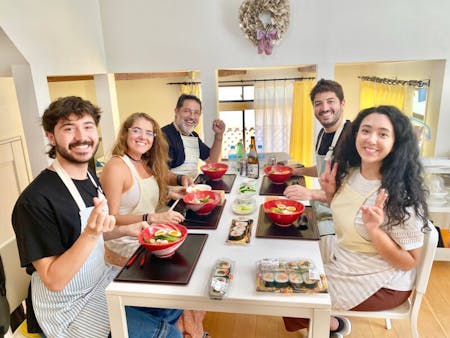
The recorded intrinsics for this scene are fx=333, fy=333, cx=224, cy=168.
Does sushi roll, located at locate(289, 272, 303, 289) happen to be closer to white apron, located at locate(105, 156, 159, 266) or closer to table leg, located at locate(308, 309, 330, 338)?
table leg, located at locate(308, 309, 330, 338)

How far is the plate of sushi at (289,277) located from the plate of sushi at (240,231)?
7.6 inches

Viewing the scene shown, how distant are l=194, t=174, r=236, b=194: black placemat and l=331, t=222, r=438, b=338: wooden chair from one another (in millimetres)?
918

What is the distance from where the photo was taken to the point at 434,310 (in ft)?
6.37

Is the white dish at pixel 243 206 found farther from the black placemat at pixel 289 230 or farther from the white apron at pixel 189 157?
the white apron at pixel 189 157

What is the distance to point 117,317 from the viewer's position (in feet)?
3.67

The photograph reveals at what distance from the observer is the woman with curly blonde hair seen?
1614mm

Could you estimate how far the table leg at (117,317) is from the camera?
1.10 m

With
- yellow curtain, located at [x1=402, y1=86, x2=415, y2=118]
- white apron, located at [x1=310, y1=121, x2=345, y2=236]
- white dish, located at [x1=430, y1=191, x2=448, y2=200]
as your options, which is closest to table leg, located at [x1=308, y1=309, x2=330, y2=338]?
white apron, located at [x1=310, y1=121, x2=345, y2=236]

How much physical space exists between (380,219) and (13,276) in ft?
4.67

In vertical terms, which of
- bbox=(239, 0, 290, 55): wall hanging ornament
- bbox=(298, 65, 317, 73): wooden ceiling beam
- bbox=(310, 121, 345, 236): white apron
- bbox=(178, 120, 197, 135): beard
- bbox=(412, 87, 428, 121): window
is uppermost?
bbox=(239, 0, 290, 55): wall hanging ornament

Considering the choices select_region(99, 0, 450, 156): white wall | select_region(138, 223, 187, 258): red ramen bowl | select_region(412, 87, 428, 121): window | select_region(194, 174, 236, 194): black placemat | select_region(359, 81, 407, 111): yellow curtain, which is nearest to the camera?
select_region(138, 223, 187, 258): red ramen bowl

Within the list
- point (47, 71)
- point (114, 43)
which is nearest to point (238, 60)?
point (114, 43)

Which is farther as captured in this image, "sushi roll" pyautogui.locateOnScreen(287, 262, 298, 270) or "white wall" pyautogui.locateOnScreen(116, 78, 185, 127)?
"white wall" pyautogui.locateOnScreen(116, 78, 185, 127)

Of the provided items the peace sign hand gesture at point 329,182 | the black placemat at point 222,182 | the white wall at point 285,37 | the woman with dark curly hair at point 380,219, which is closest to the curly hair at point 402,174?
the woman with dark curly hair at point 380,219
